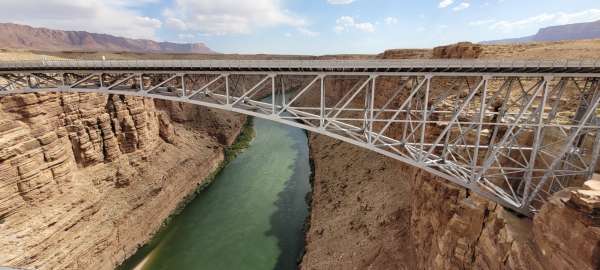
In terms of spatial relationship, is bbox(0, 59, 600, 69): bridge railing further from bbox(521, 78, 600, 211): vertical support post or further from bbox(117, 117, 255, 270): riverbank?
bbox(117, 117, 255, 270): riverbank

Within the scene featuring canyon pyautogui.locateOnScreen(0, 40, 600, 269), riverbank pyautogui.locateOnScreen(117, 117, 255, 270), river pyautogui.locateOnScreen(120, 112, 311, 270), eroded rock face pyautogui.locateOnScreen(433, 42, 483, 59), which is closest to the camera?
canyon pyautogui.locateOnScreen(0, 40, 600, 269)

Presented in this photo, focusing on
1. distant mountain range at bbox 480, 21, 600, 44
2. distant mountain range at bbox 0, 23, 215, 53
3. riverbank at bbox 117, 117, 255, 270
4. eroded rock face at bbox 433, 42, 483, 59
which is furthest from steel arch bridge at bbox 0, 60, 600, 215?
distant mountain range at bbox 480, 21, 600, 44

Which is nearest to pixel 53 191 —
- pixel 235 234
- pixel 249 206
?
pixel 235 234

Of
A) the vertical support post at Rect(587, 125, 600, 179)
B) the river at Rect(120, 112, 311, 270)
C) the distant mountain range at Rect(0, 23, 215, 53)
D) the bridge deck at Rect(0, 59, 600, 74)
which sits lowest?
the river at Rect(120, 112, 311, 270)

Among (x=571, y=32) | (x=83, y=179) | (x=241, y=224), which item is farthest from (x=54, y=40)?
(x=571, y=32)

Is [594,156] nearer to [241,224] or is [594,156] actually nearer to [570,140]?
[570,140]

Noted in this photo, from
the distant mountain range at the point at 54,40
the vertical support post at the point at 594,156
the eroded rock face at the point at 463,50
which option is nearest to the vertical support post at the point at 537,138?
the vertical support post at the point at 594,156
